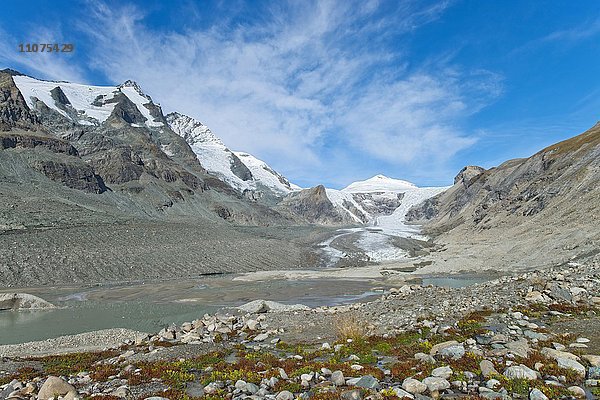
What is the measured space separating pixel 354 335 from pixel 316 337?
282 centimetres

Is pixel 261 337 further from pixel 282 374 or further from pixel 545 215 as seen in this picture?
pixel 545 215

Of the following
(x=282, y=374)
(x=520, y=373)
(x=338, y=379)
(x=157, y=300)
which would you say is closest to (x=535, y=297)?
(x=520, y=373)

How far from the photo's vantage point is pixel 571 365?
32.7 feet

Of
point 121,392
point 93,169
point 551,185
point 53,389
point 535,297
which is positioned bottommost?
point 121,392

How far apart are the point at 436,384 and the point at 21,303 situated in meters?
47.5

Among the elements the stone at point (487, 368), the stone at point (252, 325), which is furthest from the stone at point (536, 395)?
the stone at point (252, 325)

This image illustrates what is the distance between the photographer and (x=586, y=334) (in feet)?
43.4

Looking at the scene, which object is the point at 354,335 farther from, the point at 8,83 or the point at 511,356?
the point at 8,83

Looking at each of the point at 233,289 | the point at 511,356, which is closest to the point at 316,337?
the point at 511,356

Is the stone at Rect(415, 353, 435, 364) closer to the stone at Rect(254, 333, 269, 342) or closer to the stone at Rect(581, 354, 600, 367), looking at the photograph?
the stone at Rect(581, 354, 600, 367)

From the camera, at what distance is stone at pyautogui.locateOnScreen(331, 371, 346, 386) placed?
10617mm

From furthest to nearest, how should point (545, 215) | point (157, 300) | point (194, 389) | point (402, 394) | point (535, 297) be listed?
point (545, 215), point (157, 300), point (535, 297), point (194, 389), point (402, 394)

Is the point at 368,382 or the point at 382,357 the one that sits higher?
the point at 368,382

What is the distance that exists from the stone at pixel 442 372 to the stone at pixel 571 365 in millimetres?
2759
